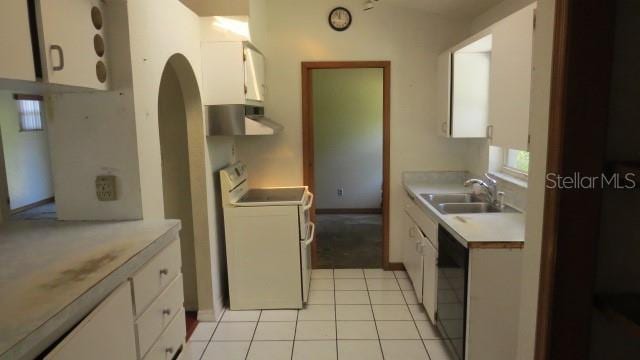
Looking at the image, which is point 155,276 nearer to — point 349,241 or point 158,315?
point 158,315

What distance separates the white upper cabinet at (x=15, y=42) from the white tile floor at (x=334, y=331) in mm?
2083

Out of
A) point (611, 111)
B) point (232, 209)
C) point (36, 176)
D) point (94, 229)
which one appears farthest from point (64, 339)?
point (36, 176)

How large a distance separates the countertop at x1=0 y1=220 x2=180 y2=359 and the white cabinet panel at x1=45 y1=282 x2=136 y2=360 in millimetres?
28

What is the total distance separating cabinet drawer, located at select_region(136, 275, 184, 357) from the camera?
154 centimetres

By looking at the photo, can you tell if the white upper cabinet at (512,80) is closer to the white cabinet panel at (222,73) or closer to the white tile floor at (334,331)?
the white tile floor at (334,331)

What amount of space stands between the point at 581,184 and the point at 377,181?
218 inches

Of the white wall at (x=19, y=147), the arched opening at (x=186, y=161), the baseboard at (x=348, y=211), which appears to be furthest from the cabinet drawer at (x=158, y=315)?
the baseboard at (x=348, y=211)

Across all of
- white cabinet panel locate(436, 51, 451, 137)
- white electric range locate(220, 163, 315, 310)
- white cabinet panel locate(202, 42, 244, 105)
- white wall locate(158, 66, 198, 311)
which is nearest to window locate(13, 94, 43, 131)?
white wall locate(158, 66, 198, 311)

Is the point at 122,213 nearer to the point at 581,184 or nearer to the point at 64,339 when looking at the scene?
the point at 64,339

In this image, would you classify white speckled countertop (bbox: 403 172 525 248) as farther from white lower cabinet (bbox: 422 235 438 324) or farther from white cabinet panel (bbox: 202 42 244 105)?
white cabinet panel (bbox: 202 42 244 105)

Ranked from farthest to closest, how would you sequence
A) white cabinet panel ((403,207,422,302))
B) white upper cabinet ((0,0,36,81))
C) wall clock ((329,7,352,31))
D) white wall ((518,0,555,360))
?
wall clock ((329,7,352,31))
white cabinet panel ((403,207,422,302))
white upper cabinet ((0,0,36,81))
white wall ((518,0,555,360))

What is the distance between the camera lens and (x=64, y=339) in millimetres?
1053

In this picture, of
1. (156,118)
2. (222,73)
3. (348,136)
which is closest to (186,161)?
(222,73)

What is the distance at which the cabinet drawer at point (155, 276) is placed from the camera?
151cm
